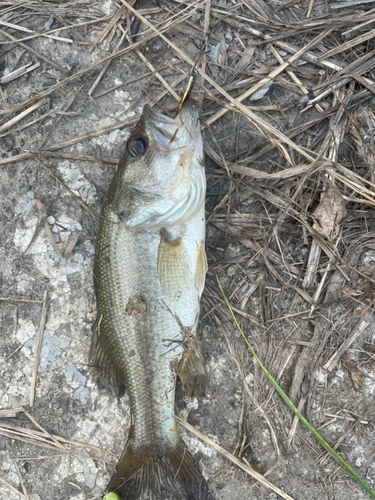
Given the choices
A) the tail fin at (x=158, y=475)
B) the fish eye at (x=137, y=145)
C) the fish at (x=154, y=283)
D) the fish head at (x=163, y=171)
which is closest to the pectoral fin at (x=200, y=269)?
the fish at (x=154, y=283)

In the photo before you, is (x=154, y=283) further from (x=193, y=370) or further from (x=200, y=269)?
(x=193, y=370)

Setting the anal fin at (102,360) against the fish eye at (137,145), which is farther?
the anal fin at (102,360)

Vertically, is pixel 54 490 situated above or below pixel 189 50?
below

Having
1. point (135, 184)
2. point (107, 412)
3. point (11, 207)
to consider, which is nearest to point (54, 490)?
point (107, 412)

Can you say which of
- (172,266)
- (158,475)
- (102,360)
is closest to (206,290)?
(172,266)

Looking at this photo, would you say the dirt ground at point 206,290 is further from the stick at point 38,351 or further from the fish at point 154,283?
the fish at point 154,283

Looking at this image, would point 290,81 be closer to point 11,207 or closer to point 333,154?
point 333,154
